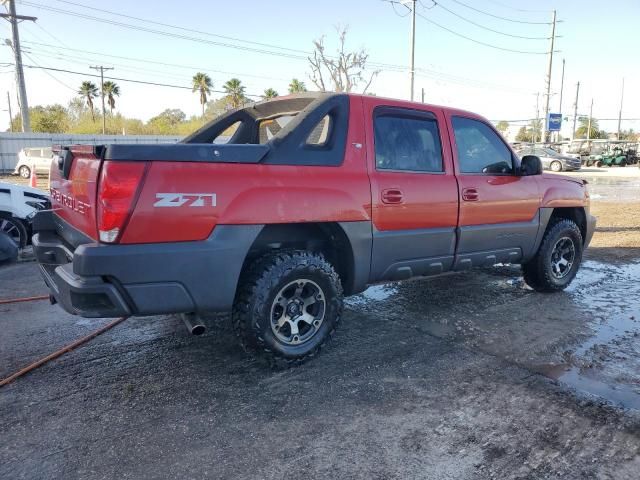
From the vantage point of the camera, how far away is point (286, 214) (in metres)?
3.26

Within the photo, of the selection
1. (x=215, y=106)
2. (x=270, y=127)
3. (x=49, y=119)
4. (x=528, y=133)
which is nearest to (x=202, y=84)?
(x=215, y=106)

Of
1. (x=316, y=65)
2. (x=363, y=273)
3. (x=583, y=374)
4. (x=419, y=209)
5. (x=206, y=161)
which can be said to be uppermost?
(x=316, y=65)

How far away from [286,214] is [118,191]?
1.04 metres

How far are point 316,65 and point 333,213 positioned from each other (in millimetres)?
31963

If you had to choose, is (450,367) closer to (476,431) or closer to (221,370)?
(476,431)

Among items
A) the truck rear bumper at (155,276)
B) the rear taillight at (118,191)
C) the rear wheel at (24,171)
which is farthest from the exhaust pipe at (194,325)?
the rear wheel at (24,171)

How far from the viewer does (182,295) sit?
2.96m

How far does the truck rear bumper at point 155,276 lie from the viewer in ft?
9.07

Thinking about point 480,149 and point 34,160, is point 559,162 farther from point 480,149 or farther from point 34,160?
point 34,160

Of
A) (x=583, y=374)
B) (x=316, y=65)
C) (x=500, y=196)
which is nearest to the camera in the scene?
(x=583, y=374)

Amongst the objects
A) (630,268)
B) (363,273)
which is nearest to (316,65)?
(630,268)

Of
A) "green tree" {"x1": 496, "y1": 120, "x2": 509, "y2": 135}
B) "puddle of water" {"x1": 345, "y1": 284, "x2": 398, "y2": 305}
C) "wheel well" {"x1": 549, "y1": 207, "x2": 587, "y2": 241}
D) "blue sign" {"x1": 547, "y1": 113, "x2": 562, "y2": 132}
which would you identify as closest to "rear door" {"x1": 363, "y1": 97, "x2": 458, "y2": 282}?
"puddle of water" {"x1": 345, "y1": 284, "x2": 398, "y2": 305}

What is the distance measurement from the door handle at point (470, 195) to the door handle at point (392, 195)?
0.79m

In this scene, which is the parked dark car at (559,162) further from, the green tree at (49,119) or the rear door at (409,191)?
the green tree at (49,119)
